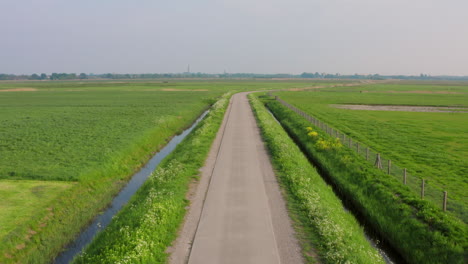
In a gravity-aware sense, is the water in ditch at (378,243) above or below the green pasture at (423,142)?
below

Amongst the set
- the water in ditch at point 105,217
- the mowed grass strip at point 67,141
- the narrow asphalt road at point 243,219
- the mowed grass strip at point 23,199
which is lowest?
the water in ditch at point 105,217

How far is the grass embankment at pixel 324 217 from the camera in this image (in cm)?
1170

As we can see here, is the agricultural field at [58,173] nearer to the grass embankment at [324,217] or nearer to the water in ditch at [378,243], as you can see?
the grass embankment at [324,217]

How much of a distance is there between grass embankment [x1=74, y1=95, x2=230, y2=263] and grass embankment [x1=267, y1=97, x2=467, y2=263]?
31.3 ft

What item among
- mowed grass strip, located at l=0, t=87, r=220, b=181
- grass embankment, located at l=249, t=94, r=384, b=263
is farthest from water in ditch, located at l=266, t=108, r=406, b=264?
mowed grass strip, located at l=0, t=87, r=220, b=181

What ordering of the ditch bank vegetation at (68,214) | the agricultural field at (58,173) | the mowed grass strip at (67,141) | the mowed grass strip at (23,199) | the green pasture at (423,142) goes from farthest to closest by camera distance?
1. the mowed grass strip at (67,141)
2. the green pasture at (423,142)
3. the mowed grass strip at (23,199)
4. the agricultural field at (58,173)
5. the ditch bank vegetation at (68,214)

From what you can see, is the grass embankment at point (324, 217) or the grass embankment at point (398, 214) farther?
the grass embankment at point (398, 214)

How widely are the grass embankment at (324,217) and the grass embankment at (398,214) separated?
1.28 m

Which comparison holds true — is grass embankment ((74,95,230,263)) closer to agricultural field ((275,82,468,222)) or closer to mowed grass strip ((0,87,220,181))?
mowed grass strip ((0,87,220,181))

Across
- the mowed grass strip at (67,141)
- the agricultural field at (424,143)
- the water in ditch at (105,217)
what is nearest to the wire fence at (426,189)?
the agricultural field at (424,143)

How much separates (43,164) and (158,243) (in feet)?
54.3

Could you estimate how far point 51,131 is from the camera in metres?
37.0

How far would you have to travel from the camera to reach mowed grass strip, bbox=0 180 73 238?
49.9 feet

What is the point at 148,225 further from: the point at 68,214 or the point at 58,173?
the point at 58,173
